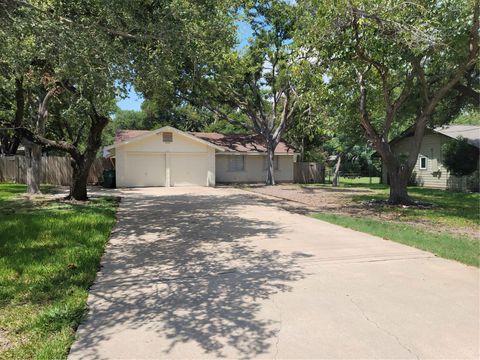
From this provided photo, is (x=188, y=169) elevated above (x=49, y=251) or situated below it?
above

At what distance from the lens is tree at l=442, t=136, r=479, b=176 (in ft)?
73.9

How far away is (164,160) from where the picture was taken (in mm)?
24625

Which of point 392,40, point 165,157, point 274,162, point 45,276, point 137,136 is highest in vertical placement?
→ point 392,40

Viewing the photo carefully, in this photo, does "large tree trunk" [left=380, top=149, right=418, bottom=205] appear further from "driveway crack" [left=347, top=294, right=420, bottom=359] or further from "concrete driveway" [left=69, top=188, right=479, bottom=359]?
"driveway crack" [left=347, top=294, right=420, bottom=359]

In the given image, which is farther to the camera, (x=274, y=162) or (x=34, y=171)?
(x=274, y=162)

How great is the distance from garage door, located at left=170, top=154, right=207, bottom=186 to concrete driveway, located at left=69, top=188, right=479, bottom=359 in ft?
54.8

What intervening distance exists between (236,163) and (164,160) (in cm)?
656

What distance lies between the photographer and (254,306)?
4543 mm

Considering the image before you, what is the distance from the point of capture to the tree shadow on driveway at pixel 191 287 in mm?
3732

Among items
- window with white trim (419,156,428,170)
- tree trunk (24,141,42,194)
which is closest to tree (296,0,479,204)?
tree trunk (24,141,42,194)

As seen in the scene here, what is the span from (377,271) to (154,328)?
→ 3.53 metres

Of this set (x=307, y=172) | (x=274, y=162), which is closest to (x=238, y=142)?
(x=274, y=162)

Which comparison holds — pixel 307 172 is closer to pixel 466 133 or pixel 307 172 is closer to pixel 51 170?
pixel 466 133

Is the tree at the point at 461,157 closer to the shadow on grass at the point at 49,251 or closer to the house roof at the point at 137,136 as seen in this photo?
the house roof at the point at 137,136
